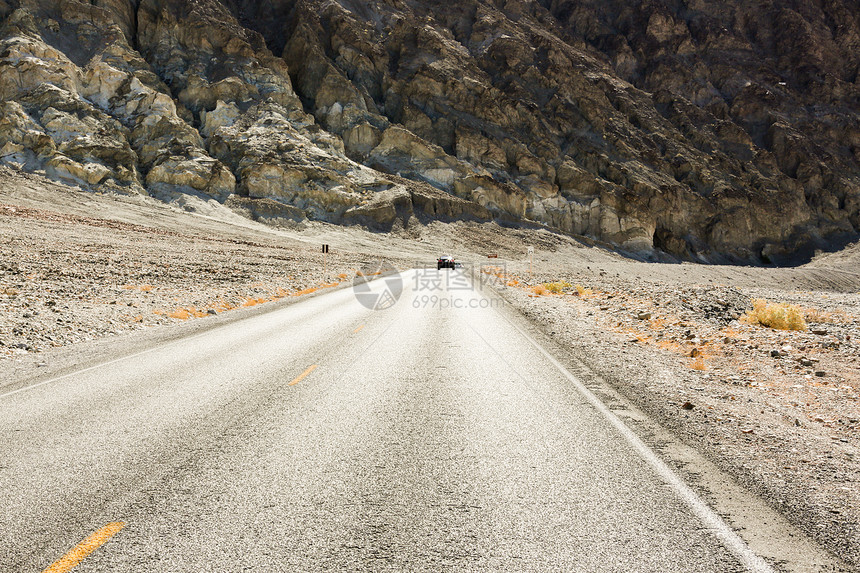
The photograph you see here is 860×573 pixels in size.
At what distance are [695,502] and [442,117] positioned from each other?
9635cm

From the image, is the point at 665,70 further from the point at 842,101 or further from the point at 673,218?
the point at 673,218

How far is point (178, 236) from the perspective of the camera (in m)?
43.2

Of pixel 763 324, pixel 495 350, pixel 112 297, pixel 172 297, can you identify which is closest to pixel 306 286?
pixel 172 297

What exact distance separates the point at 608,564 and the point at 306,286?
2305cm

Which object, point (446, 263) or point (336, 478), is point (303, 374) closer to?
point (336, 478)

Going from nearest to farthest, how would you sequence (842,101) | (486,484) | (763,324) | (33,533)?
(33,533) → (486,484) → (763,324) → (842,101)

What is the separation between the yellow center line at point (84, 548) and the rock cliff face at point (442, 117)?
217ft

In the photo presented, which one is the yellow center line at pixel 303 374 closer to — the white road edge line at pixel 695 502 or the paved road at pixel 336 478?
the paved road at pixel 336 478

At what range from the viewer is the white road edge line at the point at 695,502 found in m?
2.85

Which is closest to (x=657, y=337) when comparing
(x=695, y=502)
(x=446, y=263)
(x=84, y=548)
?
(x=695, y=502)

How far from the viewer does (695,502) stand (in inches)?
137

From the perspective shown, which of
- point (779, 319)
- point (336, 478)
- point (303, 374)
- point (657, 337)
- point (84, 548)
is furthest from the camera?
point (779, 319)

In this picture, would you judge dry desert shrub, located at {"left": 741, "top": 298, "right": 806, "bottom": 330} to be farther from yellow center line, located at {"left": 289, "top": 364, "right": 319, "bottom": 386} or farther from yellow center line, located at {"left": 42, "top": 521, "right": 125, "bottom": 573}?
yellow center line, located at {"left": 42, "top": 521, "right": 125, "bottom": 573}

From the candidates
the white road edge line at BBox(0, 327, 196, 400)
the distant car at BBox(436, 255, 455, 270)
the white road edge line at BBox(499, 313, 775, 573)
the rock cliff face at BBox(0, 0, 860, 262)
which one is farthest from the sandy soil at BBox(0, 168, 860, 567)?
the rock cliff face at BBox(0, 0, 860, 262)
